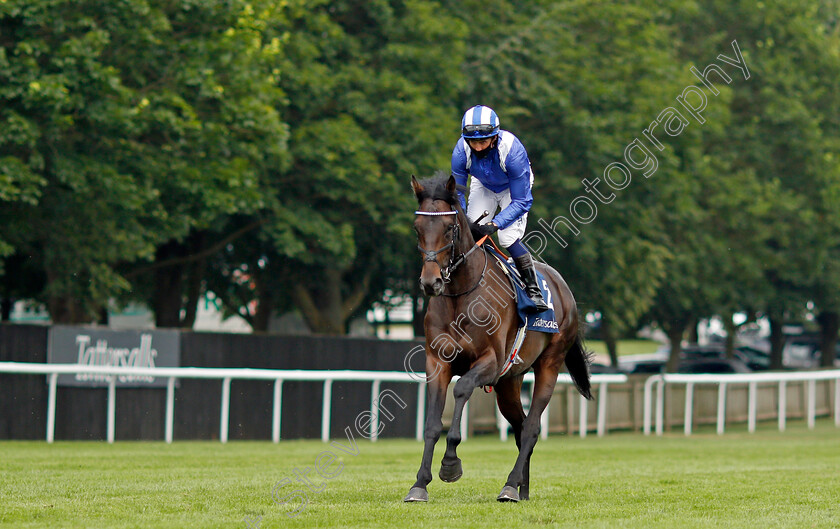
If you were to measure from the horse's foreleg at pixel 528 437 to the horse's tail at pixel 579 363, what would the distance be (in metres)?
0.66

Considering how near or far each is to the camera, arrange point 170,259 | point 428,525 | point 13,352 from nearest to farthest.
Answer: point 428,525 < point 13,352 < point 170,259

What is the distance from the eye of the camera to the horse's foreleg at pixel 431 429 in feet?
25.3

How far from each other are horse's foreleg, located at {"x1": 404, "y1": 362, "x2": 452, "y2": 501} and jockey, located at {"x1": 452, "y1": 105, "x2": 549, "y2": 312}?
116cm

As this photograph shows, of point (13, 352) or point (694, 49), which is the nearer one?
point (13, 352)

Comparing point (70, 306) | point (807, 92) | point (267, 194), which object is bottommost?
point (70, 306)

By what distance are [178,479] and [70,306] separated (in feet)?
44.5

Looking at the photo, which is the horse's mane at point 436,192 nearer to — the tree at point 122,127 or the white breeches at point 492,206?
the white breeches at point 492,206

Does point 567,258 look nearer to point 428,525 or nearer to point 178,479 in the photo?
point 178,479

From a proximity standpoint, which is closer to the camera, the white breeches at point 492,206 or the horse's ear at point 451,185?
the horse's ear at point 451,185

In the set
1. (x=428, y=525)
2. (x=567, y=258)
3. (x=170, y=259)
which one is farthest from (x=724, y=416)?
(x=428, y=525)

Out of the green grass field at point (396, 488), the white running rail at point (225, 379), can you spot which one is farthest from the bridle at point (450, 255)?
the white running rail at point (225, 379)

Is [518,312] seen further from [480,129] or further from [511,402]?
[480,129]

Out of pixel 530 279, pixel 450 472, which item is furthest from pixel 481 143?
pixel 450 472

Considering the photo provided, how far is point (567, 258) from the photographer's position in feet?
90.8
